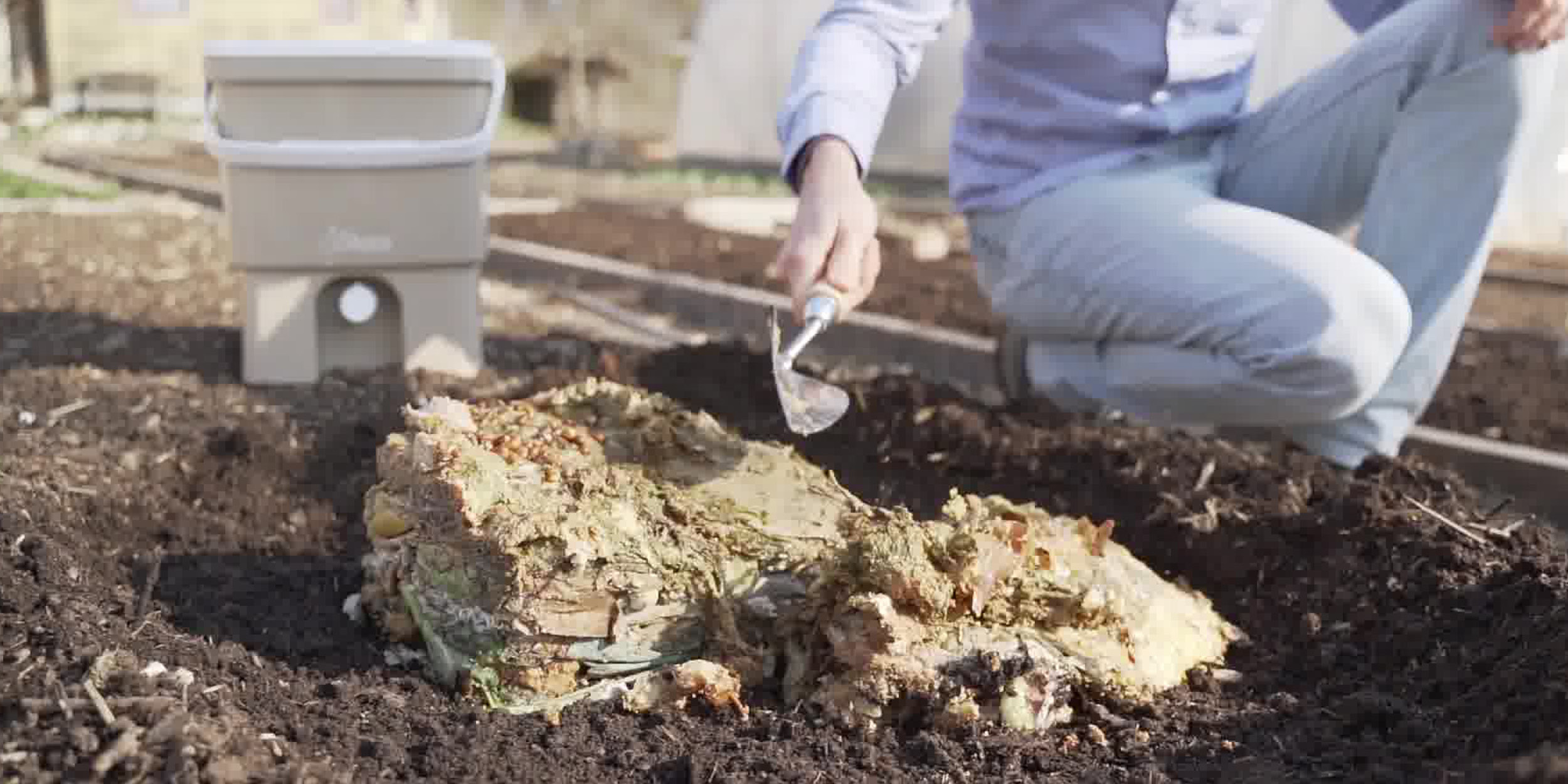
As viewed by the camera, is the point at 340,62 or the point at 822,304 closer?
the point at 822,304

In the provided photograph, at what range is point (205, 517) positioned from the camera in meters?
2.40

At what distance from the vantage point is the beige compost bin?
11.3ft

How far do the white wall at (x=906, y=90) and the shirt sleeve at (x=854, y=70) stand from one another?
5987 millimetres

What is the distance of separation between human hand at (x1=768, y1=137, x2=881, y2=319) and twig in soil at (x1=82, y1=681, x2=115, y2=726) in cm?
91

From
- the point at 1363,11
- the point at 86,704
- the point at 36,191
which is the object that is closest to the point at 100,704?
the point at 86,704

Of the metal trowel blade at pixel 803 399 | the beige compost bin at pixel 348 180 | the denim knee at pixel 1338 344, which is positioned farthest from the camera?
the beige compost bin at pixel 348 180

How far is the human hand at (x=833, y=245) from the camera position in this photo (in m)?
1.88

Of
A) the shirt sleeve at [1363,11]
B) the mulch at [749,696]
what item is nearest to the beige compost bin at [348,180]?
the mulch at [749,696]

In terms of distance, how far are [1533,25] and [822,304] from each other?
1644mm

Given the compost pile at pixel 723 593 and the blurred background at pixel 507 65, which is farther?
the blurred background at pixel 507 65

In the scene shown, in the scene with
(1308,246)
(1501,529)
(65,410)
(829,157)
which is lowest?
(65,410)

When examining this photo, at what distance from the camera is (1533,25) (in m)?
2.63

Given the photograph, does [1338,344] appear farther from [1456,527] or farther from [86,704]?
[86,704]

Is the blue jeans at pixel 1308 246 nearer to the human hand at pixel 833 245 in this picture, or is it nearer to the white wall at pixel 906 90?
the human hand at pixel 833 245
